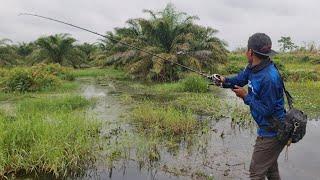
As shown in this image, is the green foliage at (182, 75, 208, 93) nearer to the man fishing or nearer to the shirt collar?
the man fishing

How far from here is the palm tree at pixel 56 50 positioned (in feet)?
87.1

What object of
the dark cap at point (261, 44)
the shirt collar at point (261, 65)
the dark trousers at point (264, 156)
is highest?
the dark cap at point (261, 44)

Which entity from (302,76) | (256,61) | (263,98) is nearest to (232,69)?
(302,76)

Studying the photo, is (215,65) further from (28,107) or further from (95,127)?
(95,127)

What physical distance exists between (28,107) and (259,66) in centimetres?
672

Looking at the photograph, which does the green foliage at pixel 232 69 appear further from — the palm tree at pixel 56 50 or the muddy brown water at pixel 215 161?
the muddy brown water at pixel 215 161

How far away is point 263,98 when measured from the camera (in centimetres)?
404

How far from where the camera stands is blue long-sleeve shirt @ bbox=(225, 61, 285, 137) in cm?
402

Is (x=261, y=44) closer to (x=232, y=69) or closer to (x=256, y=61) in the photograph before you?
(x=256, y=61)

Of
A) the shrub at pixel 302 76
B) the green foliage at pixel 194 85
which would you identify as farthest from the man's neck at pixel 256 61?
the shrub at pixel 302 76

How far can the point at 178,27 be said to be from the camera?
19531 millimetres

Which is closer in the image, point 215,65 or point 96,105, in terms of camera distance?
point 96,105

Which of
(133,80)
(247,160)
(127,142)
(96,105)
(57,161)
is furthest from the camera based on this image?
(133,80)

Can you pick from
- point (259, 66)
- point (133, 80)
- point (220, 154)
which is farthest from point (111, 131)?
point (133, 80)
